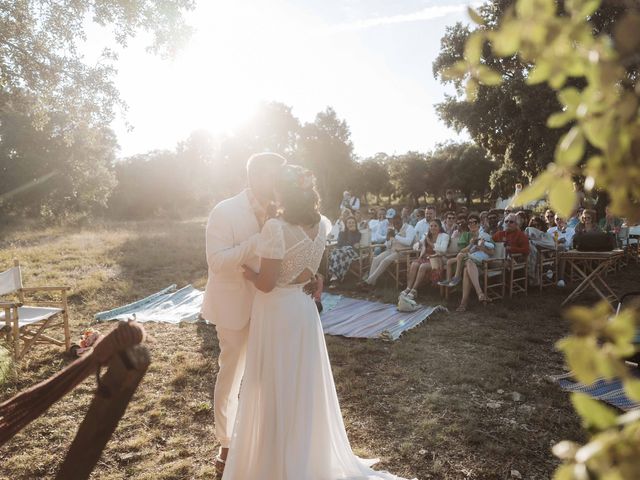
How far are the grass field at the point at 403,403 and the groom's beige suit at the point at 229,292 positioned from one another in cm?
81

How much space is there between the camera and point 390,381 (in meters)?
5.54

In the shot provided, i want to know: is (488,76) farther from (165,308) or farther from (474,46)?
(165,308)

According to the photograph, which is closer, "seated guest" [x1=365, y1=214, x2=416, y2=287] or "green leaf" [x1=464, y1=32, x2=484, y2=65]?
"green leaf" [x1=464, y1=32, x2=484, y2=65]

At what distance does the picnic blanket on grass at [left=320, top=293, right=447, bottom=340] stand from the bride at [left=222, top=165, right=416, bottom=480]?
3.85m

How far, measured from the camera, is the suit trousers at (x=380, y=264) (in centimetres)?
1050

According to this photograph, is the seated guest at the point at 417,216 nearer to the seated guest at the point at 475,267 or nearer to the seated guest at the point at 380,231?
the seated guest at the point at 380,231

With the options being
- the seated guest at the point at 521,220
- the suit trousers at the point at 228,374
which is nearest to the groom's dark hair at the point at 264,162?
the suit trousers at the point at 228,374

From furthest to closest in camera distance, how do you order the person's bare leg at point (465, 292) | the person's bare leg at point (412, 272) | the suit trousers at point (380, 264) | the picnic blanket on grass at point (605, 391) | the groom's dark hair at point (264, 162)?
1. the suit trousers at point (380, 264)
2. the person's bare leg at point (412, 272)
3. the person's bare leg at point (465, 292)
4. the picnic blanket on grass at point (605, 391)
5. the groom's dark hair at point (264, 162)

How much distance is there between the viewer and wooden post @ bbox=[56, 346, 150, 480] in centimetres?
174

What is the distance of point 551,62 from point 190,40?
10426 mm

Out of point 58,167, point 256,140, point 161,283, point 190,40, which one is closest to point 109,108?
point 190,40

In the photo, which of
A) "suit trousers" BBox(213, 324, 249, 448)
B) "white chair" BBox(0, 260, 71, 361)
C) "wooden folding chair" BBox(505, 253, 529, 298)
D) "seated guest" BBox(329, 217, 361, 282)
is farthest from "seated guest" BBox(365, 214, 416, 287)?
"suit trousers" BBox(213, 324, 249, 448)

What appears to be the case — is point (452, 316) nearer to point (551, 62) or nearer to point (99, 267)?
point (551, 62)

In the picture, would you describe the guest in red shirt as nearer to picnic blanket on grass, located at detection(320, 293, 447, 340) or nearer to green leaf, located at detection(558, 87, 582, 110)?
picnic blanket on grass, located at detection(320, 293, 447, 340)
